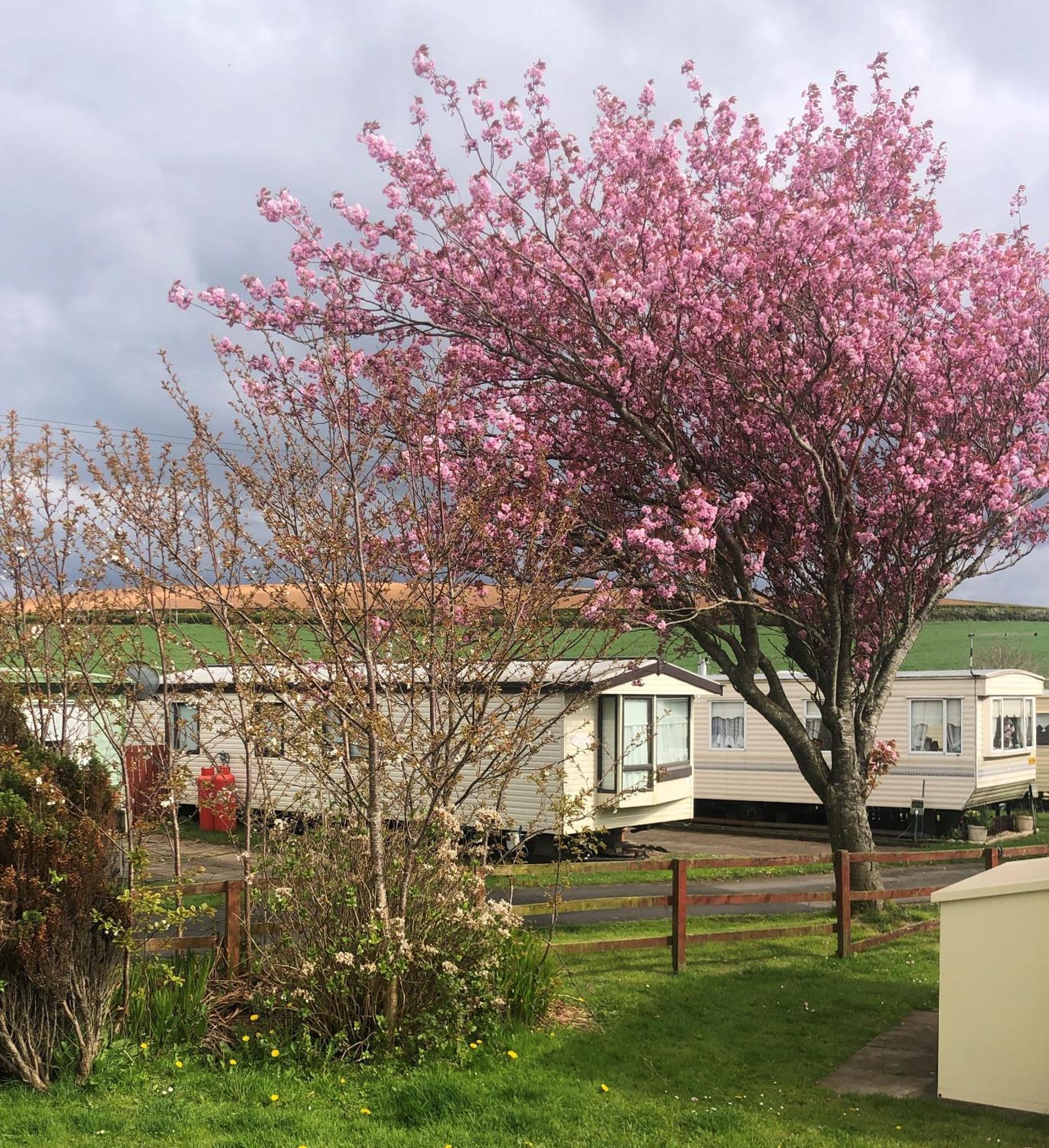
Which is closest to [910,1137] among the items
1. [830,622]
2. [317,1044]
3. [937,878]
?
[317,1044]

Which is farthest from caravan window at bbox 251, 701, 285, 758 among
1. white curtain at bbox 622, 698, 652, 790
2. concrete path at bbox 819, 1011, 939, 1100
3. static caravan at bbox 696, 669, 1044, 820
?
static caravan at bbox 696, 669, 1044, 820

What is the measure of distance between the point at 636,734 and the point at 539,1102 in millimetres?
12173

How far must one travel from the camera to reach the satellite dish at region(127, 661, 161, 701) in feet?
27.4

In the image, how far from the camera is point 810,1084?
6.40m

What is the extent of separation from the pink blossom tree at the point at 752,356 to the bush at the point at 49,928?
6.11m

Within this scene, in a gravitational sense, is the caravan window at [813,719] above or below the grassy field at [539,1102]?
above

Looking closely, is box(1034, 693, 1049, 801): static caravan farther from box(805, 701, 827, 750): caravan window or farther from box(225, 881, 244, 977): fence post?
box(225, 881, 244, 977): fence post

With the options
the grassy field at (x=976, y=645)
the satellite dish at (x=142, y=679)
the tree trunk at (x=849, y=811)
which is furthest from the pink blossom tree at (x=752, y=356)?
the grassy field at (x=976, y=645)

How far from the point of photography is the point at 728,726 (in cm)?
2356

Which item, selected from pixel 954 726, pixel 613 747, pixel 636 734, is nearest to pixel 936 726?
pixel 954 726

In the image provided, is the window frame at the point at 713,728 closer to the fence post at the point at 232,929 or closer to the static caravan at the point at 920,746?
the static caravan at the point at 920,746

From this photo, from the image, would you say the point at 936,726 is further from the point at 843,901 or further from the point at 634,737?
the point at 843,901

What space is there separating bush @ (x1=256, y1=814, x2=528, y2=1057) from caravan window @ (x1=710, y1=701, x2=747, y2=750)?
663 inches

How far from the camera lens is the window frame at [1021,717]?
2162cm
